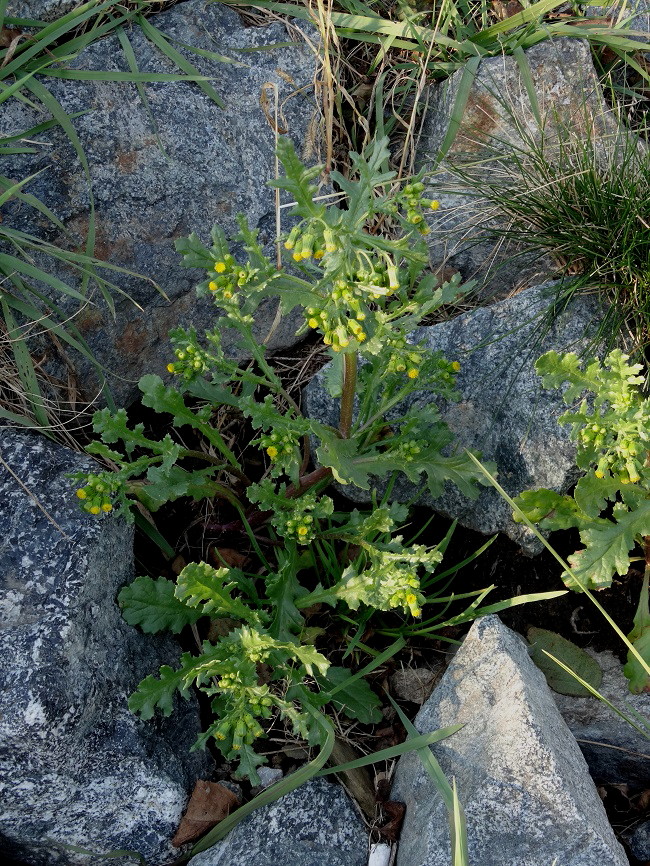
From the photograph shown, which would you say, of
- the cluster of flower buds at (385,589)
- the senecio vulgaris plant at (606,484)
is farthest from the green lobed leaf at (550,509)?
the cluster of flower buds at (385,589)

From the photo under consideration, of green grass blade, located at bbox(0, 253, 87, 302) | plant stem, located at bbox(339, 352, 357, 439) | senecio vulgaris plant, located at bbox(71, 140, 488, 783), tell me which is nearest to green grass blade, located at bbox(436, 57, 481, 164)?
senecio vulgaris plant, located at bbox(71, 140, 488, 783)

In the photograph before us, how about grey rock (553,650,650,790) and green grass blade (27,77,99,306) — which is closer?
grey rock (553,650,650,790)

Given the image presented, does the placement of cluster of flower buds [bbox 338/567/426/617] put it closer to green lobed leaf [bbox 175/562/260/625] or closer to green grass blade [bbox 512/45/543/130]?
green lobed leaf [bbox 175/562/260/625]

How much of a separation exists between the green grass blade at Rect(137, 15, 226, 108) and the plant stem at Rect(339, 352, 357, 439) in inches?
57.3

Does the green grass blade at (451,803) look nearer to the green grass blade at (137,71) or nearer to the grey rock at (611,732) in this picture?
the grey rock at (611,732)

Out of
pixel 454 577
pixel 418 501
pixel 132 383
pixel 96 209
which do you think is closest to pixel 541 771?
pixel 454 577

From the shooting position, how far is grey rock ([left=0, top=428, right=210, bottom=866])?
2859 millimetres

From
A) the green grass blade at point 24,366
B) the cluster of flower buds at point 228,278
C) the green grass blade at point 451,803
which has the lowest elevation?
the green grass blade at point 451,803

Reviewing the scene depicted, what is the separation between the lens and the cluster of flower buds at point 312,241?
2.43m

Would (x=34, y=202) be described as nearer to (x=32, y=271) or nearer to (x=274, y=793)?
(x=32, y=271)

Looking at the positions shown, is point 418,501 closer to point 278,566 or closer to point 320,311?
point 278,566

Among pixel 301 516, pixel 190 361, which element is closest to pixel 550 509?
pixel 301 516

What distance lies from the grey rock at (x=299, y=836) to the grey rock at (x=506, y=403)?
119cm

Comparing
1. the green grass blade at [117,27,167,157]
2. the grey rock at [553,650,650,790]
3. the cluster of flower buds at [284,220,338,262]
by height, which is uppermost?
the green grass blade at [117,27,167,157]
